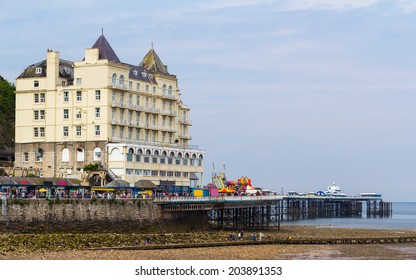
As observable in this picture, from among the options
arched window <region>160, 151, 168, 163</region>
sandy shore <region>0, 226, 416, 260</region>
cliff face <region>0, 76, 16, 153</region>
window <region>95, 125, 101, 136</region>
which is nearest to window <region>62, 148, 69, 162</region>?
window <region>95, 125, 101, 136</region>

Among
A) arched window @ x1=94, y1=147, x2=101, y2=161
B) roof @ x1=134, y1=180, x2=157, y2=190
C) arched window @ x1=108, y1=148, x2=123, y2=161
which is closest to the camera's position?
roof @ x1=134, y1=180, x2=157, y2=190

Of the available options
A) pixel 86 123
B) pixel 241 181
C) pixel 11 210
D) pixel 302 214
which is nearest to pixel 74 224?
pixel 11 210

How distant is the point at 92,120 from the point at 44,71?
27.1 feet

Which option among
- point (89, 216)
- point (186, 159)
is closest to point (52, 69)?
point (186, 159)

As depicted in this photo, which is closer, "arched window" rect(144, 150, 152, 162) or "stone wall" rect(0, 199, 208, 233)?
"stone wall" rect(0, 199, 208, 233)

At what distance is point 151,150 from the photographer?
99.4 meters

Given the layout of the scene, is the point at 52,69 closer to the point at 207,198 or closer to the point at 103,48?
the point at 103,48

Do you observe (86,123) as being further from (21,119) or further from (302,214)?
(302,214)

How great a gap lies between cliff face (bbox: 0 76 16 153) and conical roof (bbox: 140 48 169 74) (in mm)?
19266

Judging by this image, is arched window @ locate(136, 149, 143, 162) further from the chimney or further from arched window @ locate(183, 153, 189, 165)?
the chimney

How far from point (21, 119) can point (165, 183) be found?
16.9 meters

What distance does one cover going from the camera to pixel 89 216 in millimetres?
78688

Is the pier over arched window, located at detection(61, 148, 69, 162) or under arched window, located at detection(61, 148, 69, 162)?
under

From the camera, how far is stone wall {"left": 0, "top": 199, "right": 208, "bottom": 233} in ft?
241
